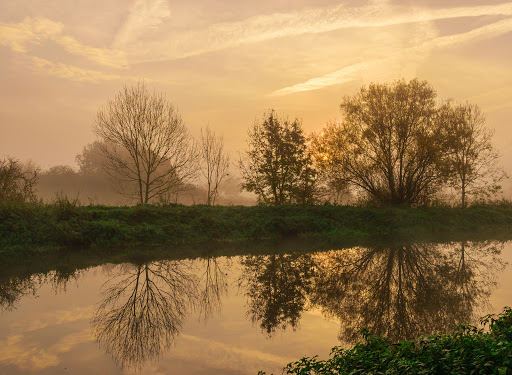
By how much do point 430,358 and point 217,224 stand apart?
61.8ft

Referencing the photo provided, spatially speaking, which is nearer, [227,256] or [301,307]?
[301,307]

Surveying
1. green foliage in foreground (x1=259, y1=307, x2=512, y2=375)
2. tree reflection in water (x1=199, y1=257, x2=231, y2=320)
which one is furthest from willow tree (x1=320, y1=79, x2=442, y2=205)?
green foliage in foreground (x1=259, y1=307, x2=512, y2=375)

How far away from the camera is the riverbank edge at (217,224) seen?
772 inches

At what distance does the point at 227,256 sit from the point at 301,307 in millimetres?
8408

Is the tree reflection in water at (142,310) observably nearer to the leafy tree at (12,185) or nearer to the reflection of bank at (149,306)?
the reflection of bank at (149,306)

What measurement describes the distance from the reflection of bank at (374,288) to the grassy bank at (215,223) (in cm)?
635

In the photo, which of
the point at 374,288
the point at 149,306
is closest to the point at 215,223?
the point at 374,288

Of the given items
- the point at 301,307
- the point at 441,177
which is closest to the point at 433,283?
the point at 301,307

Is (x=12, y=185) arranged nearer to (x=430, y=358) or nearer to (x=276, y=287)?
(x=276, y=287)

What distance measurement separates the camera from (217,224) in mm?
23594

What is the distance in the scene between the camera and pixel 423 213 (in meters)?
30.5

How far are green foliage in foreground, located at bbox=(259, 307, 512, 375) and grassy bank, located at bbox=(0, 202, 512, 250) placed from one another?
16.6 m

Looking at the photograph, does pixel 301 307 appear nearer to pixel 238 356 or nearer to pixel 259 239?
pixel 238 356

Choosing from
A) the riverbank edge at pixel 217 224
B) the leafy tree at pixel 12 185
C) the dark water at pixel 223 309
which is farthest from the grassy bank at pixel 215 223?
the dark water at pixel 223 309
